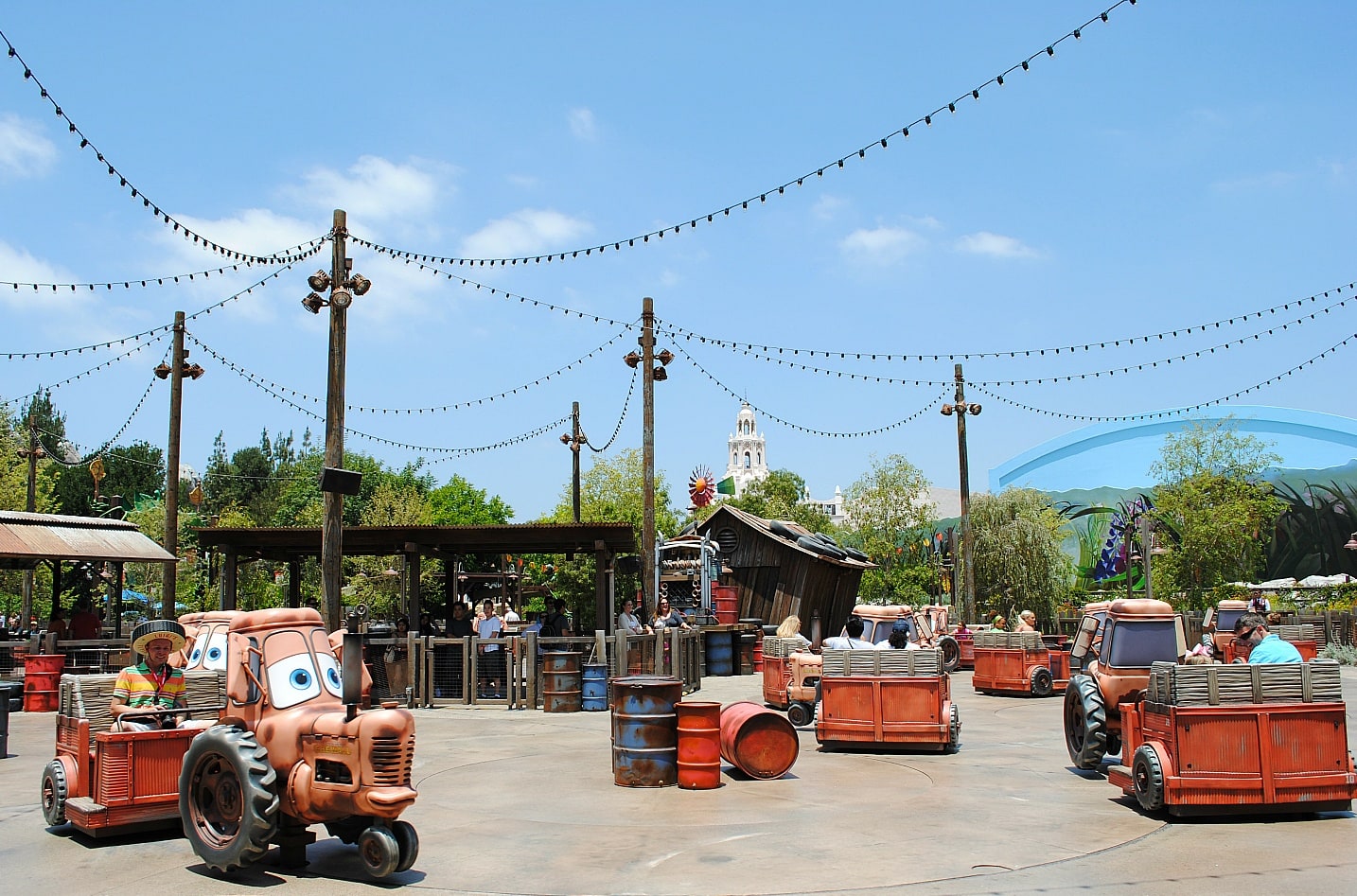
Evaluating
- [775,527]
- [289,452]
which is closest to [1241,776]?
[775,527]

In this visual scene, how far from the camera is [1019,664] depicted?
22.1 m

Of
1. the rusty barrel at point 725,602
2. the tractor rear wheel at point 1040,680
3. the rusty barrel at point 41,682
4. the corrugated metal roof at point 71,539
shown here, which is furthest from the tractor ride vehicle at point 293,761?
the rusty barrel at point 725,602

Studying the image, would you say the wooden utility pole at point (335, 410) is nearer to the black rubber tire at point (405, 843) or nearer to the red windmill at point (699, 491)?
the black rubber tire at point (405, 843)

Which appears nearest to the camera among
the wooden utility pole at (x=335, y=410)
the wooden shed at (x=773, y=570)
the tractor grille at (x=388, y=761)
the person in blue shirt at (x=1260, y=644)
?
the tractor grille at (x=388, y=761)

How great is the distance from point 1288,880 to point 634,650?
13603 mm

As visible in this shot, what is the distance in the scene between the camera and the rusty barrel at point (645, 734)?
1155cm

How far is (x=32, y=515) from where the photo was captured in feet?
81.1

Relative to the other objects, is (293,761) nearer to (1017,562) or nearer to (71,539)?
(71,539)

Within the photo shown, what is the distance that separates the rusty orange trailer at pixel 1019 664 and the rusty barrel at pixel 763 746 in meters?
11.3

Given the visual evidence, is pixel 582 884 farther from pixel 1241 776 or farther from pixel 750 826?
pixel 1241 776

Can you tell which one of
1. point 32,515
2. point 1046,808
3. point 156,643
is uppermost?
point 32,515

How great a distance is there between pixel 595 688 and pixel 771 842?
1095 cm

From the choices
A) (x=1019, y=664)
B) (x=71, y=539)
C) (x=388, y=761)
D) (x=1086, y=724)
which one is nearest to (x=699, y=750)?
(x=1086, y=724)

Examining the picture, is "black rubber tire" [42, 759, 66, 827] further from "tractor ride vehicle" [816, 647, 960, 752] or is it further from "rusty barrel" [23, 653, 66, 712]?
"rusty barrel" [23, 653, 66, 712]
